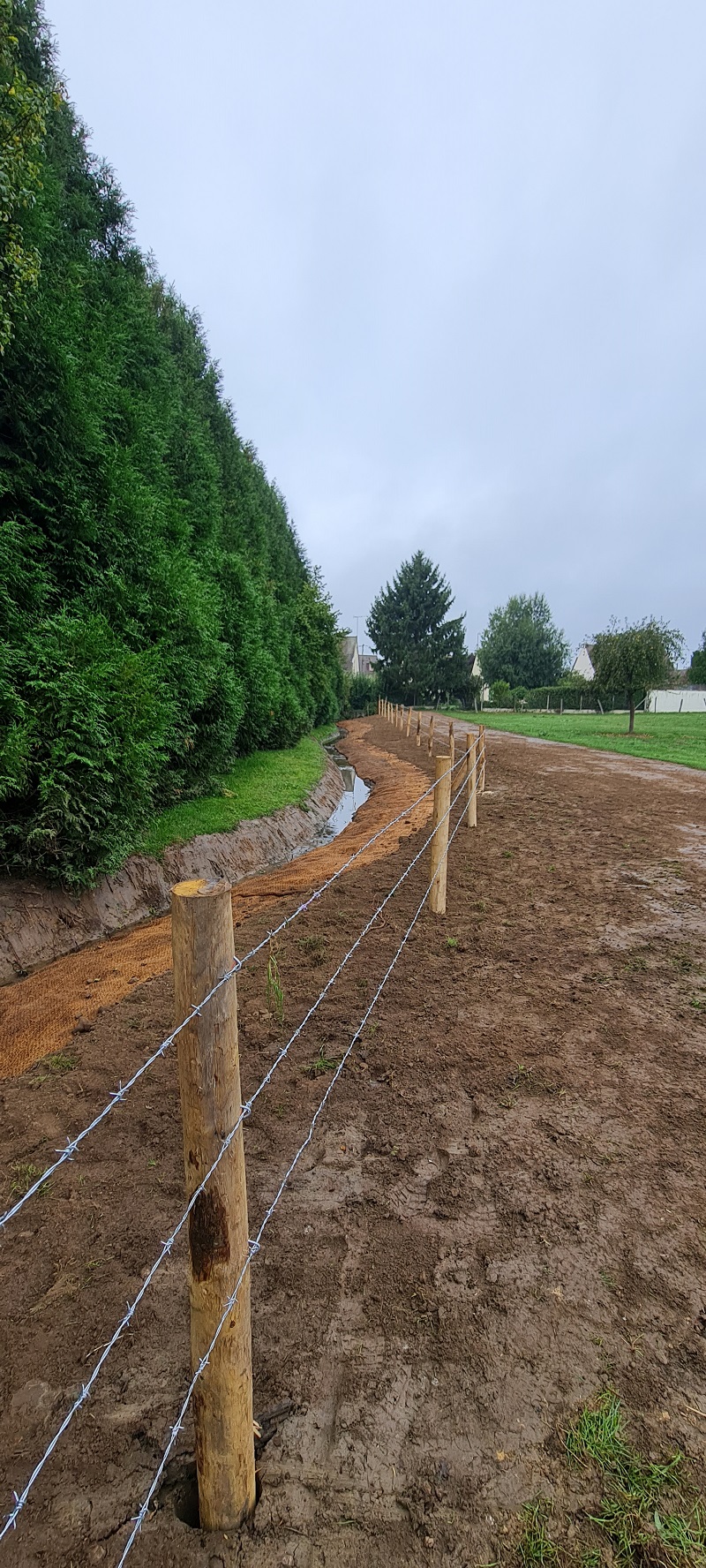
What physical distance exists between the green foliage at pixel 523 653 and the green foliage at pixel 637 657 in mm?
45233

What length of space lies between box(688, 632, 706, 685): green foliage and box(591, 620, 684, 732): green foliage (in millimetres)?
41074

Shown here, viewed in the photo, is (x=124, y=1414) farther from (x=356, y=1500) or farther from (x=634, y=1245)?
(x=634, y=1245)

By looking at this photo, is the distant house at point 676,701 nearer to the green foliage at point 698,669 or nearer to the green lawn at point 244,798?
the green foliage at point 698,669

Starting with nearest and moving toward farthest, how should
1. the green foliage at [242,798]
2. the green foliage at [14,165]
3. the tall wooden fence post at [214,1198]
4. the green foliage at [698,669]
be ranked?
the tall wooden fence post at [214,1198] → the green foliage at [14,165] → the green foliage at [242,798] → the green foliage at [698,669]

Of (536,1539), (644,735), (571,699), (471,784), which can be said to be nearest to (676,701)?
(571,699)

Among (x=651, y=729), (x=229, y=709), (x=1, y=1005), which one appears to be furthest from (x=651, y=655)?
(x=1, y=1005)

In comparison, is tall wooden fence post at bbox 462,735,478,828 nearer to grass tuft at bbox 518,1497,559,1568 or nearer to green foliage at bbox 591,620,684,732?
grass tuft at bbox 518,1497,559,1568

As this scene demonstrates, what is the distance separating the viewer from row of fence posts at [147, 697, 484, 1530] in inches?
53.0

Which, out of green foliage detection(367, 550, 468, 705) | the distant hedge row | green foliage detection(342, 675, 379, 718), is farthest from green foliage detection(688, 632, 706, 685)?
green foliage detection(342, 675, 379, 718)

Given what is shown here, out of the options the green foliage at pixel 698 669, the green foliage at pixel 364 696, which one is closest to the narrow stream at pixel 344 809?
the green foliage at pixel 364 696

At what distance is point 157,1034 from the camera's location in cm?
390

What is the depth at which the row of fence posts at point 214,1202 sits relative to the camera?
4.42 feet

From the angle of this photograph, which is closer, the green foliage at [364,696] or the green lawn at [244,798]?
the green lawn at [244,798]

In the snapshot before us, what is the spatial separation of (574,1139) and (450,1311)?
105 centimetres
